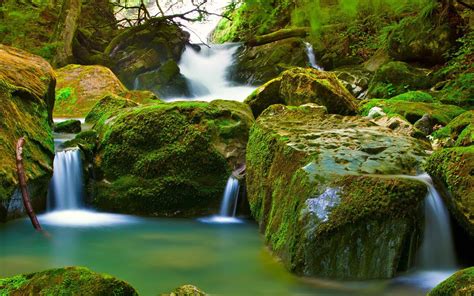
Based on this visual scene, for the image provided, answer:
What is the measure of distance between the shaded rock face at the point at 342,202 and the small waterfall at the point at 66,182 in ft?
9.85

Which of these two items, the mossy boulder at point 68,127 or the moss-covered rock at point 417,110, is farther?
the mossy boulder at point 68,127

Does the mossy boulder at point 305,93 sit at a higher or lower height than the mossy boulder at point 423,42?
lower

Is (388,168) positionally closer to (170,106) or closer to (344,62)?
(170,106)

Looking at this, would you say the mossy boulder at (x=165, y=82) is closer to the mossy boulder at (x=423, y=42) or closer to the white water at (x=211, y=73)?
the white water at (x=211, y=73)

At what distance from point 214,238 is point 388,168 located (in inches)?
89.5

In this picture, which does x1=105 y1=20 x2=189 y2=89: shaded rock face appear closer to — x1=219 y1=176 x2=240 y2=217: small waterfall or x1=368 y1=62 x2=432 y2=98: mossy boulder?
x1=368 y1=62 x2=432 y2=98: mossy boulder

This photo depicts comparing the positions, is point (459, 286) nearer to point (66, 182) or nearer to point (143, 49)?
point (66, 182)

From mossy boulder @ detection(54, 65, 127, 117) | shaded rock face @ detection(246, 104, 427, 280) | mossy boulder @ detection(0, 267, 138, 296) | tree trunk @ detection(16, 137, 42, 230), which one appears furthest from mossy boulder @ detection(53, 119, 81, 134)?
mossy boulder @ detection(0, 267, 138, 296)

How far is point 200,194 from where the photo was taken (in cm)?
705

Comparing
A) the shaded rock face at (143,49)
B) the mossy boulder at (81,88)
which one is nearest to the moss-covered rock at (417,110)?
the mossy boulder at (81,88)

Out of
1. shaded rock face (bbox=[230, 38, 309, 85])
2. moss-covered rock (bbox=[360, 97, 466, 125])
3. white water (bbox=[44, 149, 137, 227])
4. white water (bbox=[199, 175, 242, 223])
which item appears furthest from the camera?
shaded rock face (bbox=[230, 38, 309, 85])

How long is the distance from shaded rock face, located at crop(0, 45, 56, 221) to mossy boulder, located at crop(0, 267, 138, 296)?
3.64 metres

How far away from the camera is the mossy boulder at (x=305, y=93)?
8656 millimetres

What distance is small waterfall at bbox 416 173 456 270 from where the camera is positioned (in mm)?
4340
